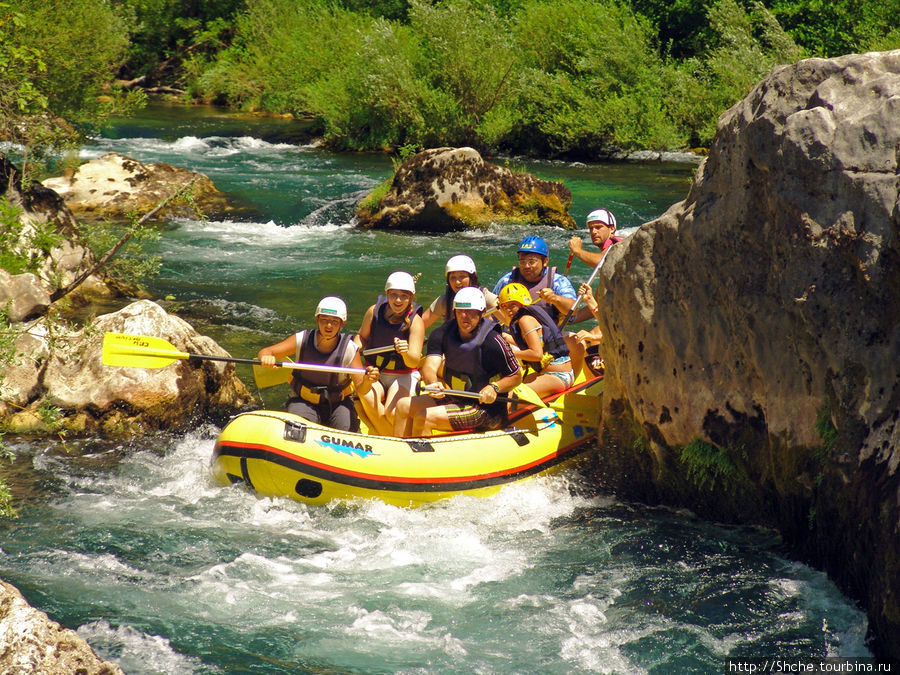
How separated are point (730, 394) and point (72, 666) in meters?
3.67

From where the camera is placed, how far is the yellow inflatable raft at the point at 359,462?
19.7 feet

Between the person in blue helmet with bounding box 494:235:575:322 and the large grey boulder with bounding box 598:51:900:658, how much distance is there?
3.83 ft

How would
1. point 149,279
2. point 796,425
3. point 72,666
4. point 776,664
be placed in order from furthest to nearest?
point 149,279
point 796,425
point 776,664
point 72,666

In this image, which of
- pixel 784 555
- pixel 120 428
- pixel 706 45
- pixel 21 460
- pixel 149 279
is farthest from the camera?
pixel 706 45

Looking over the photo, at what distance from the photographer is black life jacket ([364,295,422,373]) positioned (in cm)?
673

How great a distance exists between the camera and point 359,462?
237 inches

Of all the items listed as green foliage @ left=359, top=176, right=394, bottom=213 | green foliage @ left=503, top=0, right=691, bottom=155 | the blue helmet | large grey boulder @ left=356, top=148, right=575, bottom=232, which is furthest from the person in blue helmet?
green foliage @ left=503, top=0, right=691, bottom=155

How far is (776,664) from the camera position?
4.34 m

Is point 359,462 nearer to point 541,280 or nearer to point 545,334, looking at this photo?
point 545,334

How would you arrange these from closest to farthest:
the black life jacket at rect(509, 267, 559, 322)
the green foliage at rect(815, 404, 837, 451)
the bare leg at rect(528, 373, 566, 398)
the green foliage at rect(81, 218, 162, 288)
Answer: the green foliage at rect(815, 404, 837, 451) → the bare leg at rect(528, 373, 566, 398) → the black life jacket at rect(509, 267, 559, 322) → the green foliage at rect(81, 218, 162, 288)

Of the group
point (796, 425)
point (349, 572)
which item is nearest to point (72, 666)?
point (349, 572)

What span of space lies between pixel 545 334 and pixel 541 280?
0.49 m

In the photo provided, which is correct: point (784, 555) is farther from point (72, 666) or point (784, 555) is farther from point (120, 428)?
point (120, 428)

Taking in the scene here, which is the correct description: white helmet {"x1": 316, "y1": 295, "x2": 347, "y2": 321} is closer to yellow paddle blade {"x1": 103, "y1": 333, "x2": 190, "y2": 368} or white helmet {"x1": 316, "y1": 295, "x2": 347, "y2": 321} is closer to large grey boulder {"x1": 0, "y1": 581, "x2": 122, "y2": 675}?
yellow paddle blade {"x1": 103, "y1": 333, "x2": 190, "y2": 368}
